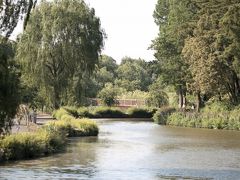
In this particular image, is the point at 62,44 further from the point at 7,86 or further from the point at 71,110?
the point at 7,86

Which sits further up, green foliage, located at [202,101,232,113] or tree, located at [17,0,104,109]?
tree, located at [17,0,104,109]

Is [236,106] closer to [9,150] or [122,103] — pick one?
[9,150]

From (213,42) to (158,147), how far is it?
21.9 m

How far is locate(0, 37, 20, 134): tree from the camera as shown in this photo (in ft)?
54.7

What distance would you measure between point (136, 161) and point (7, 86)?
1294 cm

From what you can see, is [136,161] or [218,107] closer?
[136,161]

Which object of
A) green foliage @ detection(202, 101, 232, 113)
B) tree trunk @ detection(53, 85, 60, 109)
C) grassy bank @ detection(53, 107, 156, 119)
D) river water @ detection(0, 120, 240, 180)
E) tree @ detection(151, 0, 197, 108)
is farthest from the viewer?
grassy bank @ detection(53, 107, 156, 119)

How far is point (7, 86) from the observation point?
16.8 m

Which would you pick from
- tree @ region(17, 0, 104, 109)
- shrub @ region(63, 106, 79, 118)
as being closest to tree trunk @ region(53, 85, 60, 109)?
tree @ region(17, 0, 104, 109)

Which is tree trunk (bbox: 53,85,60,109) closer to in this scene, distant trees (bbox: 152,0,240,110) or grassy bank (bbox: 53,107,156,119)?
distant trees (bbox: 152,0,240,110)

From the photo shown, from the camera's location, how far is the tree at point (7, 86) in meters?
16.7

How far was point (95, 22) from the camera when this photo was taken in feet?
174

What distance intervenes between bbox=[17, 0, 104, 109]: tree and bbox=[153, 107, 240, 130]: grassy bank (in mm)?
13699

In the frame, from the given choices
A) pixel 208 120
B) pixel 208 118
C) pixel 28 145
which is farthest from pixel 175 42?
pixel 28 145
